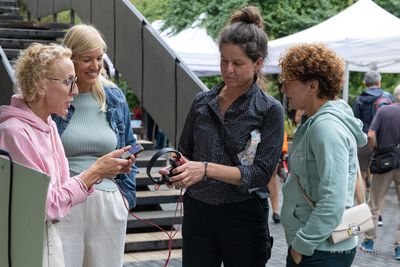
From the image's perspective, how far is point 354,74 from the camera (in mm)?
19156

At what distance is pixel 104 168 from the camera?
239 centimetres

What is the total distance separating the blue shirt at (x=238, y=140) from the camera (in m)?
2.47

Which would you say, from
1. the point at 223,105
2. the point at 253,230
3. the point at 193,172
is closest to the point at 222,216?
the point at 253,230

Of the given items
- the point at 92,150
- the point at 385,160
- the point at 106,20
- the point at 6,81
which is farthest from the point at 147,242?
the point at 106,20

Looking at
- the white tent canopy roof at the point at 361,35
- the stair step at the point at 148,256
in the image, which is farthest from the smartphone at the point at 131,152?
the white tent canopy roof at the point at 361,35

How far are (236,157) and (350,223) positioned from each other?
64cm

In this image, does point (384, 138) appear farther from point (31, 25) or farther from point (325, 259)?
point (31, 25)

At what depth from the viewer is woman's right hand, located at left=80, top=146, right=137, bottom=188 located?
92.4 inches

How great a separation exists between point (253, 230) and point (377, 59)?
24.3 ft

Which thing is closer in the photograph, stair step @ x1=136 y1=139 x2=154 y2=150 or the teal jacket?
the teal jacket

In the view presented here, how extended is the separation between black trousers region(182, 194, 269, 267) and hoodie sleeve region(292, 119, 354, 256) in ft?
1.15

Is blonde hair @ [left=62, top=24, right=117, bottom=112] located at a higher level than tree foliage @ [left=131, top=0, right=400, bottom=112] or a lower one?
higher

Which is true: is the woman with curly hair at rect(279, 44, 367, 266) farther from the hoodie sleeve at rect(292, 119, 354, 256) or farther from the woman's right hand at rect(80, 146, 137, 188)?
the woman's right hand at rect(80, 146, 137, 188)

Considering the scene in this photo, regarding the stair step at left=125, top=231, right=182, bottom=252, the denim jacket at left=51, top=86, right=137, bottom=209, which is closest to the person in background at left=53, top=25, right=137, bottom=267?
the denim jacket at left=51, top=86, right=137, bottom=209
